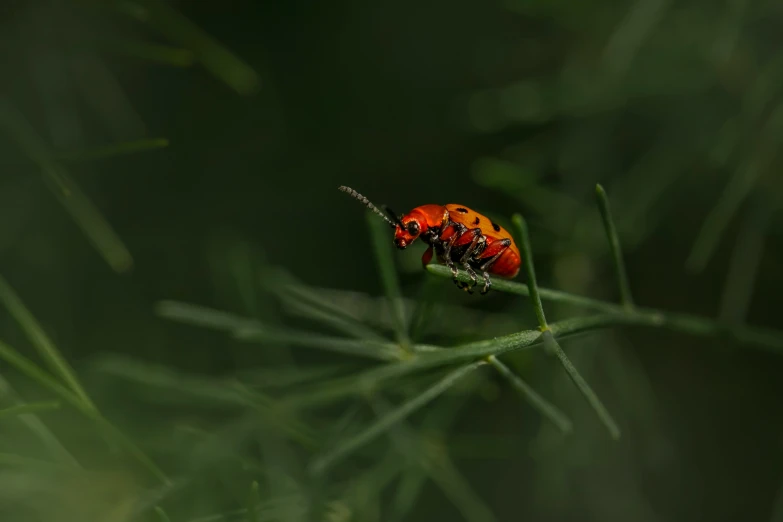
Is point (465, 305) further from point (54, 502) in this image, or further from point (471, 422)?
point (54, 502)

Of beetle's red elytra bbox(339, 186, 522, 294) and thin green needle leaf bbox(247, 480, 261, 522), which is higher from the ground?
beetle's red elytra bbox(339, 186, 522, 294)

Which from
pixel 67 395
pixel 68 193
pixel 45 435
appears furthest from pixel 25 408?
pixel 68 193

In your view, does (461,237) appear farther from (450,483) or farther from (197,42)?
(197,42)

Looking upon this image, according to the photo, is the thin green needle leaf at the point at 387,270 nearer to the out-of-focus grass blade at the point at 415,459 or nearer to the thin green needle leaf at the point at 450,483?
the out-of-focus grass blade at the point at 415,459

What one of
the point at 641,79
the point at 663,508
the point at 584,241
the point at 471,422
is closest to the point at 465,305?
the point at 584,241

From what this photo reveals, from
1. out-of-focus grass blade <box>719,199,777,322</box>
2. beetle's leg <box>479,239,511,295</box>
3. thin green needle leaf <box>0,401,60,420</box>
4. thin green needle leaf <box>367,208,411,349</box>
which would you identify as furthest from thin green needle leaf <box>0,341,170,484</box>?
out-of-focus grass blade <box>719,199,777,322</box>

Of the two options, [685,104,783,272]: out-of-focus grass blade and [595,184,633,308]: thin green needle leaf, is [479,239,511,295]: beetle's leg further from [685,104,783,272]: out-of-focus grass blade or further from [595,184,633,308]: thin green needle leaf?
[685,104,783,272]: out-of-focus grass blade

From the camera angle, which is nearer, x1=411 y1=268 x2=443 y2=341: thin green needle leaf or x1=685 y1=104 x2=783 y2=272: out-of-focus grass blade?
x1=411 y1=268 x2=443 y2=341: thin green needle leaf
